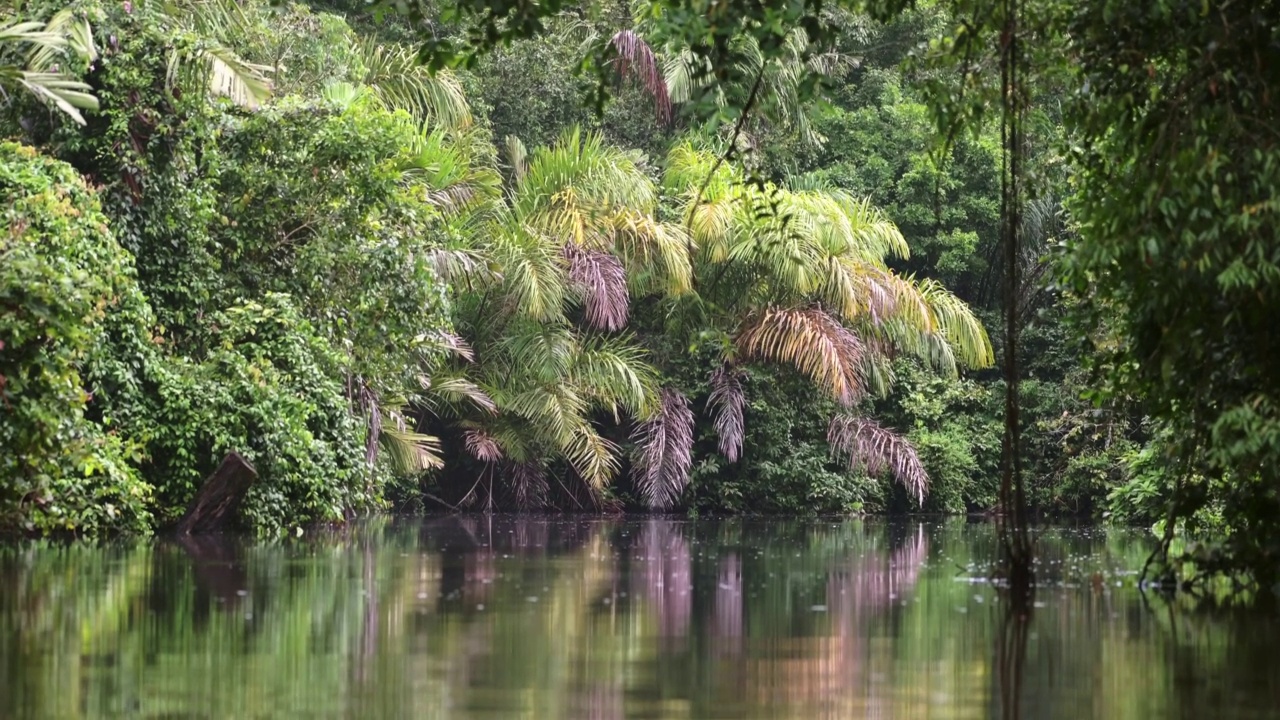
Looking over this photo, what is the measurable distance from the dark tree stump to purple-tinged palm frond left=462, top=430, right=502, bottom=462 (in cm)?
964

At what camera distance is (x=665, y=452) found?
27.3 metres

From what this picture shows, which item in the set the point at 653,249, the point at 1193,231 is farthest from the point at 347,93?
the point at 1193,231

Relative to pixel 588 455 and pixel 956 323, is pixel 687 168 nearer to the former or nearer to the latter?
pixel 956 323

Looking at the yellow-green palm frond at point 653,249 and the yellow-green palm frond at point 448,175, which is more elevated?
the yellow-green palm frond at point 448,175

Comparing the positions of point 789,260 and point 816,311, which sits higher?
point 789,260

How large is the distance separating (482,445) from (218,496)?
9999 millimetres

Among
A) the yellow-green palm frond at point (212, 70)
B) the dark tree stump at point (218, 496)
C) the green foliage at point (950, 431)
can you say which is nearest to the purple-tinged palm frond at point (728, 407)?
the green foliage at point (950, 431)

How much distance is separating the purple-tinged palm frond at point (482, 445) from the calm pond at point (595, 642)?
13432 millimetres

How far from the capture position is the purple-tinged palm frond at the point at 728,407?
27.9 metres

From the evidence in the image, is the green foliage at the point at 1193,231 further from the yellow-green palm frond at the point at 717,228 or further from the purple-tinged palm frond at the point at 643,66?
the purple-tinged palm frond at the point at 643,66

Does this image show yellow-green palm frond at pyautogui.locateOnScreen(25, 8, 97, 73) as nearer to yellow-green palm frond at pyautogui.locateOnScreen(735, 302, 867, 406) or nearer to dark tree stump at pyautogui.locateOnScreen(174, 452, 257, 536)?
dark tree stump at pyautogui.locateOnScreen(174, 452, 257, 536)

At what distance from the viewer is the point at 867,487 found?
28953 mm

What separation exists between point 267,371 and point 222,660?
38.6ft

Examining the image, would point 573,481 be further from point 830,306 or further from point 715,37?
point 715,37
